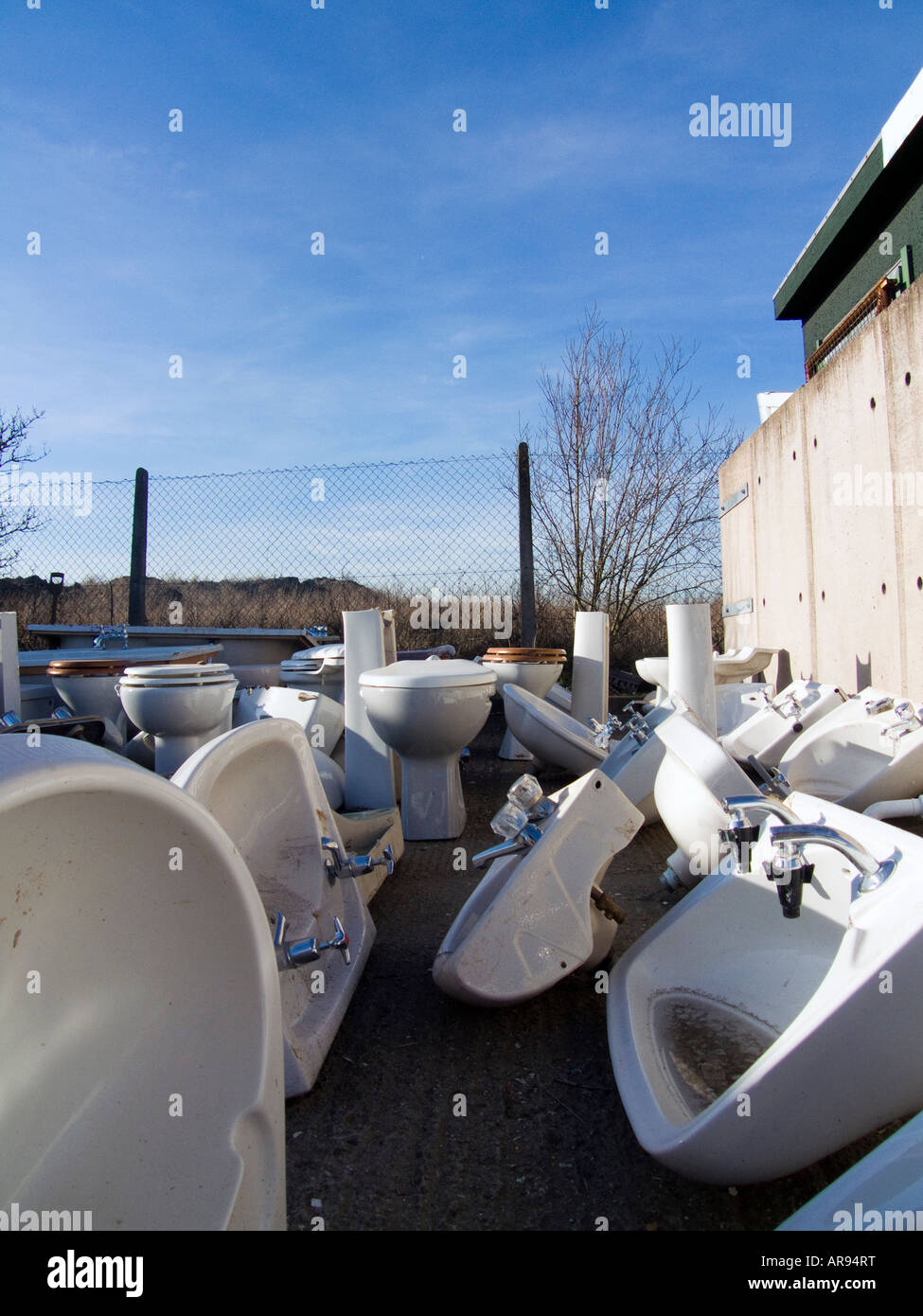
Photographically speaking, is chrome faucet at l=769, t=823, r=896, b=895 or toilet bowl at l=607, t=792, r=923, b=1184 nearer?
toilet bowl at l=607, t=792, r=923, b=1184

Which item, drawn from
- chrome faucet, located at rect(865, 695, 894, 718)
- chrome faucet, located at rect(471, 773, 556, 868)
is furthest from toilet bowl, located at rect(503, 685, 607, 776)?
chrome faucet, located at rect(471, 773, 556, 868)

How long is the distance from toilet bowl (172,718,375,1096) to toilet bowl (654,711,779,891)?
774 mm

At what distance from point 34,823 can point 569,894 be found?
3.12 ft

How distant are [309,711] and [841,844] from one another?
265cm

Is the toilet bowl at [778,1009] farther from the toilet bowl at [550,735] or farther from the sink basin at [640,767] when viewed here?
the toilet bowl at [550,735]

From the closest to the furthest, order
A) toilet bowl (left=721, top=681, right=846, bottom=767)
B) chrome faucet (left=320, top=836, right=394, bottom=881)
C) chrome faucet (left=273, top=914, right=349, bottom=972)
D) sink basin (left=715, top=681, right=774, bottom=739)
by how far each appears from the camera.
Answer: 1. chrome faucet (left=273, top=914, right=349, bottom=972)
2. chrome faucet (left=320, top=836, right=394, bottom=881)
3. toilet bowl (left=721, top=681, right=846, bottom=767)
4. sink basin (left=715, top=681, right=774, bottom=739)

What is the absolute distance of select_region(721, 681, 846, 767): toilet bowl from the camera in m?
3.25

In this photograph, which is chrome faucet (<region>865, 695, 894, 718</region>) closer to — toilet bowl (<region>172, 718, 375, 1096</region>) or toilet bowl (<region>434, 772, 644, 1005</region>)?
toilet bowl (<region>434, 772, 644, 1005</region>)
